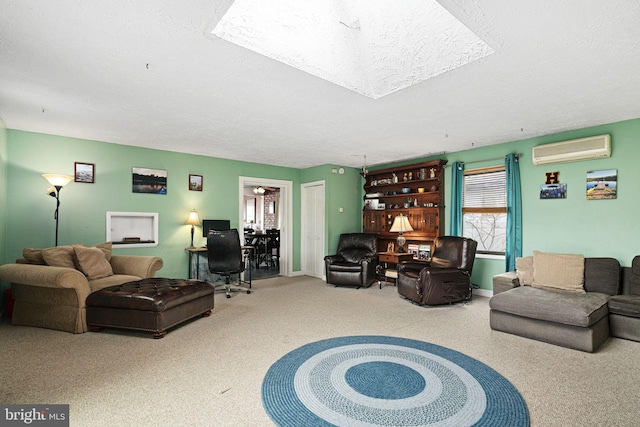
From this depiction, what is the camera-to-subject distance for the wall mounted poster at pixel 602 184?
425 centimetres

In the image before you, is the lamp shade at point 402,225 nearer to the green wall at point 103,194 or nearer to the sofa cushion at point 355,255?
the sofa cushion at point 355,255

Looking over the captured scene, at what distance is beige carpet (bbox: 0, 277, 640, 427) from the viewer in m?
2.14

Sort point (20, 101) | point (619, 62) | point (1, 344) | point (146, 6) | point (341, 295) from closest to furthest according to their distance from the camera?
→ point (146, 6)
point (619, 62)
point (1, 344)
point (20, 101)
point (341, 295)

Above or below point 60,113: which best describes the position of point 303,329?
below

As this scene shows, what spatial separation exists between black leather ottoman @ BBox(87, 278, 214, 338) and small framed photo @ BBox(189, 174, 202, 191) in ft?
8.76

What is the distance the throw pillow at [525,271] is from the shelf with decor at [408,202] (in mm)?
1723

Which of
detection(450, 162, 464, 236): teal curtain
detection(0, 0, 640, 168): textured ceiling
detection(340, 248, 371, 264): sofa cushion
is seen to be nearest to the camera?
detection(0, 0, 640, 168): textured ceiling

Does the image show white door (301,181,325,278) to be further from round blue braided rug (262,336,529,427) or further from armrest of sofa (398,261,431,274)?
round blue braided rug (262,336,529,427)

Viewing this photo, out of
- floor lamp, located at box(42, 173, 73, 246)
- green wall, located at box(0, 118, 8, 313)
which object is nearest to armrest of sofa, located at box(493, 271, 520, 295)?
floor lamp, located at box(42, 173, 73, 246)

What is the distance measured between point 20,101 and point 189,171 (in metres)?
2.78

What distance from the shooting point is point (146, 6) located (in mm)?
1951

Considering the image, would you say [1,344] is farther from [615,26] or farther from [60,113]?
[615,26]

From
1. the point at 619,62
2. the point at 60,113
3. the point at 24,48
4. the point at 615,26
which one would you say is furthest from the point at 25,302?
the point at 619,62

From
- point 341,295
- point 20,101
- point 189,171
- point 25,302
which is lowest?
point 341,295
